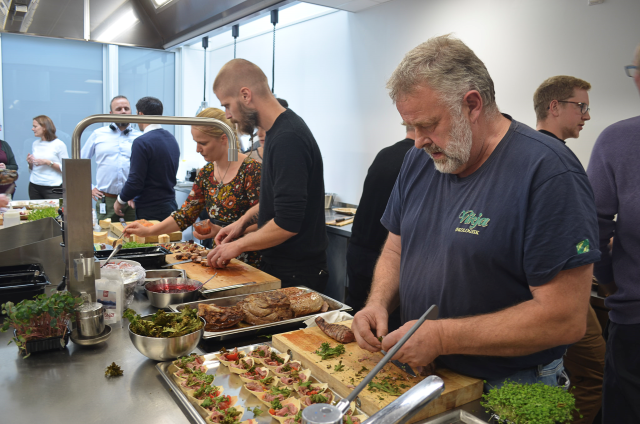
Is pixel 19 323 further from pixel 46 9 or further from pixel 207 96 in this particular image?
pixel 207 96

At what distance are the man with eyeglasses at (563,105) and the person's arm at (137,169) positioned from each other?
3210 millimetres

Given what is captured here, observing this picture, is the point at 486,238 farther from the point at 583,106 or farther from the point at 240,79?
the point at 583,106

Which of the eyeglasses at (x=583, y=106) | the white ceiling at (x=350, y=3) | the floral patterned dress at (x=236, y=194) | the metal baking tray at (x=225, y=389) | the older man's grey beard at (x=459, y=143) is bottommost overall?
the metal baking tray at (x=225, y=389)

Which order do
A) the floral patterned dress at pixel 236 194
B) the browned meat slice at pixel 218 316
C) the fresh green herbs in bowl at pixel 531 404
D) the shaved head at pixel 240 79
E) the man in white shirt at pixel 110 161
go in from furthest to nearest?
the man in white shirt at pixel 110 161
the floral patterned dress at pixel 236 194
the shaved head at pixel 240 79
the browned meat slice at pixel 218 316
the fresh green herbs in bowl at pixel 531 404

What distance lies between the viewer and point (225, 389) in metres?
1.33

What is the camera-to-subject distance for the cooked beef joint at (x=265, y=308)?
1777 millimetres

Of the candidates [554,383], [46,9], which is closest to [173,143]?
[46,9]

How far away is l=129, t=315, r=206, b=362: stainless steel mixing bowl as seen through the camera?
1417mm

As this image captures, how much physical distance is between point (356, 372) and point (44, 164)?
253 inches

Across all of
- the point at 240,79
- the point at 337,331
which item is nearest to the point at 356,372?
the point at 337,331

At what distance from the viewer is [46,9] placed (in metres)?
5.98

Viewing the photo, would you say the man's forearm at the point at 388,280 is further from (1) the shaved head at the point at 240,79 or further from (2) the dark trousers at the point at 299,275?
(1) the shaved head at the point at 240,79

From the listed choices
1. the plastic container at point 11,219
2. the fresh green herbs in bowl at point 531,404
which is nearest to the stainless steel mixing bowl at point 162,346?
the fresh green herbs in bowl at point 531,404

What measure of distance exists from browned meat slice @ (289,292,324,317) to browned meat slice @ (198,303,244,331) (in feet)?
0.74
